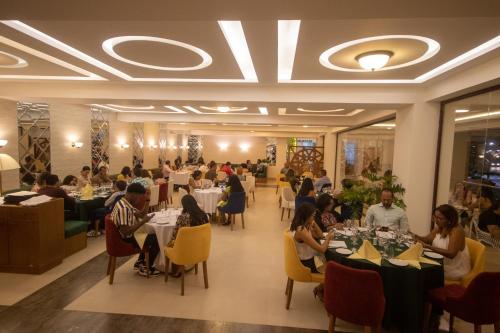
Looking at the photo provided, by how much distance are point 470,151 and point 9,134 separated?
8.93m

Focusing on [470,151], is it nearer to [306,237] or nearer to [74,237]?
[306,237]

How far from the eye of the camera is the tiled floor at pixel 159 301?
2811 millimetres

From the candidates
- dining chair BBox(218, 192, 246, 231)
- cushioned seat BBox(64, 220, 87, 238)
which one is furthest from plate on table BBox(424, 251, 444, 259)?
cushioned seat BBox(64, 220, 87, 238)

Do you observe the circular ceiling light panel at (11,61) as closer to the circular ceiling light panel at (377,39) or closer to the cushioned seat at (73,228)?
the cushioned seat at (73,228)

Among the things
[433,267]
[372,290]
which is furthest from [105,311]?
[433,267]

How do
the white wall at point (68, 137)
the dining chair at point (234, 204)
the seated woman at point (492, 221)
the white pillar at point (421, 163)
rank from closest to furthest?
the seated woman at point (492, 221) < the white pillar at point (421, 163) < the dining chair at point (234, 204) < the white wall at point (68, 137)

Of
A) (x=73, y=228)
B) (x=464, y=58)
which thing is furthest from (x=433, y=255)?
(x=73, y=228)

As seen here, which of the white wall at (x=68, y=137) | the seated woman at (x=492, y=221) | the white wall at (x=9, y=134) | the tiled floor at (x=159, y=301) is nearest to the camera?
the tiled floor at (x=159, y=301)

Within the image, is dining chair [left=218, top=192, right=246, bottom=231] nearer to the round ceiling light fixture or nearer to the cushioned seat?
the cushioned seat

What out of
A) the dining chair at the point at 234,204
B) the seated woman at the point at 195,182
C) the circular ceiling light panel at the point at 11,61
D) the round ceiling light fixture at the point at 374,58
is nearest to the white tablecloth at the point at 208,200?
the dining chair at the point at 234,204

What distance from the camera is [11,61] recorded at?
4.11 meters

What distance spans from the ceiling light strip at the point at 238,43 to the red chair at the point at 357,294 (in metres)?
2.51

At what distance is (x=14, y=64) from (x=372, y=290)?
565 cm

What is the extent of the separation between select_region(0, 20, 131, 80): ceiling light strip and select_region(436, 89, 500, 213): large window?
5483 mm
